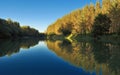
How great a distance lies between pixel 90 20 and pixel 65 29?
2228 inches

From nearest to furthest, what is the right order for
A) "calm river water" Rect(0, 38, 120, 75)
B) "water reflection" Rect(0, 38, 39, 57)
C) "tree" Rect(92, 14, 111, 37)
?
"calm river water" Rect(0, 38, 120, 75), "water reflection" Rect(0, 38, 39, 57), "tree" Rect(92, 14, 111, 37)

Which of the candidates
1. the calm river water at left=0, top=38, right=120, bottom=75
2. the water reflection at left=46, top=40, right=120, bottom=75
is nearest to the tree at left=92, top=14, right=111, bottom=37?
the water reflection at left=46, top=40, right=120, bottom=75

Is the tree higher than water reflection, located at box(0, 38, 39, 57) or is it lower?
higher

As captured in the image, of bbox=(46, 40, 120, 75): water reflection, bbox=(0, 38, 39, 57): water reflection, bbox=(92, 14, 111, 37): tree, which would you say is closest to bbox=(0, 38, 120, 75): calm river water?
bbox=(46, 40, 120, 75): water reflection

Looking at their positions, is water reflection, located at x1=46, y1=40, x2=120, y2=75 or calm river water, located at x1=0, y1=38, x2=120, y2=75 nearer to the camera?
calm river water, located at x1=0, y1=38, x2=120, y2=75

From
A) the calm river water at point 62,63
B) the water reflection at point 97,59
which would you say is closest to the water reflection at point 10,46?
the calm river water at point 62,63

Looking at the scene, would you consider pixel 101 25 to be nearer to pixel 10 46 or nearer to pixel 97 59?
pixel 10 46

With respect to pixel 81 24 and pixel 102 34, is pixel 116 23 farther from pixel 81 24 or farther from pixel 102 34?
pixel 81 24

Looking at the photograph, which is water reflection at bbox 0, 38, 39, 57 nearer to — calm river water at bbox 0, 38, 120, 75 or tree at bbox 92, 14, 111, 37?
calm river water at bbox 0, 38, 120, 75

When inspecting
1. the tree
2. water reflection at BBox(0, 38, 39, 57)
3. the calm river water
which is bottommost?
the calm river water

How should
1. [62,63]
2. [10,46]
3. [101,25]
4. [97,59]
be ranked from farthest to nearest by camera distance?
[101,25], [10,46], [97,59], [62,63]

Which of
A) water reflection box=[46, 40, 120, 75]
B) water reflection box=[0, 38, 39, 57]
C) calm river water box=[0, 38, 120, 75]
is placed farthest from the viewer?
water reflection box=[0, 38, 39, 57]

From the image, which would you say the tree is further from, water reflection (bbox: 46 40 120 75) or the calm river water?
the calm river water

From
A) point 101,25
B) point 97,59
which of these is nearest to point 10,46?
point 97,59
